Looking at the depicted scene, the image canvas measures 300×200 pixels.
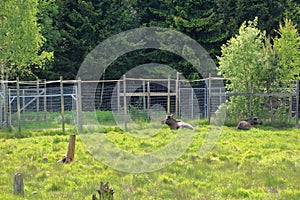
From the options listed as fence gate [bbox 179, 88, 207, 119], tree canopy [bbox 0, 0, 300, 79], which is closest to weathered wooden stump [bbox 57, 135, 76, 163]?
fence gate [bbox 179, 88, 207, 119]

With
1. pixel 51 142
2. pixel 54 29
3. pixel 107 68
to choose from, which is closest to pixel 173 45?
pixel 107 68

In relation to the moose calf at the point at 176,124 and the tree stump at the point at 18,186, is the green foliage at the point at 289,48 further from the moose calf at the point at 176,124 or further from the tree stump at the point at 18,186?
the tree stump at the point at 18,186

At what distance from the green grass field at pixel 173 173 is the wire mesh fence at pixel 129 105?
5308 mm

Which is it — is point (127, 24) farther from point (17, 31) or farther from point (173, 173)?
point (173, 173)

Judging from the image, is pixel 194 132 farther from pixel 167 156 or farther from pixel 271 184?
pixel 271 184

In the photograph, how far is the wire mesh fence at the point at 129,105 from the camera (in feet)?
58.6

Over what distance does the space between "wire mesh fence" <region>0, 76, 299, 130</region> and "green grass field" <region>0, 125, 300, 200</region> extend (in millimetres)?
5308

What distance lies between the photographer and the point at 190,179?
784 cm

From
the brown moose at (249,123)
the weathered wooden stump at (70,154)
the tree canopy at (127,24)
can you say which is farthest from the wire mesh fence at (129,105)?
the weathered wooden stump at (70,154)

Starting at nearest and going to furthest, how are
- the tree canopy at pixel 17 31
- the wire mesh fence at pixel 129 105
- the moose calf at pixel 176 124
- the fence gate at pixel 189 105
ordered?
the moose calf at pixel 176 124
the wire mesh fence at pixel 129 105
the fence gate at pixel 189 105
the tree canopy at pixel 17 31

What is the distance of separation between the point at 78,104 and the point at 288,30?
14181 millimetres

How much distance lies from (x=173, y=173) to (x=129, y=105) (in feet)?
43.9

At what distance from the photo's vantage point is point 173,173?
8406mm

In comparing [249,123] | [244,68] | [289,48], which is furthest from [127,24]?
[249,123]
